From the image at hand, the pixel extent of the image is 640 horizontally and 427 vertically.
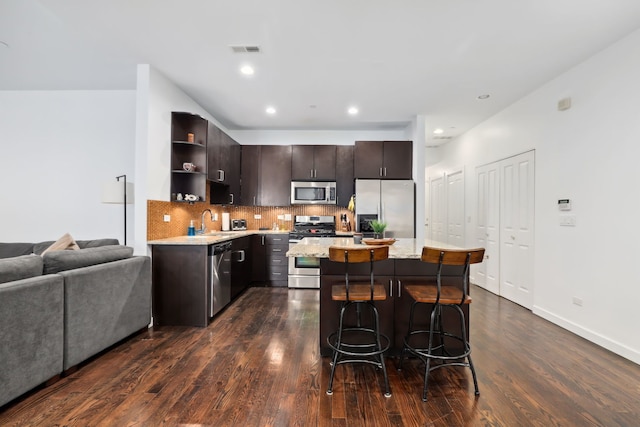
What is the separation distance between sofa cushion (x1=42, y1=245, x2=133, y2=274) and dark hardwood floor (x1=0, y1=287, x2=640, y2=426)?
0.80 m

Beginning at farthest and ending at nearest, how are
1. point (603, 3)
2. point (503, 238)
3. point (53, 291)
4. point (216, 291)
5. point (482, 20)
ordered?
point (503, 238)
point (216, 291)
point (482, 20)
point (603, 3)
point (53, 291)

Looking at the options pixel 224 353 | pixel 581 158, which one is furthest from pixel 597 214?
pixel 224 353

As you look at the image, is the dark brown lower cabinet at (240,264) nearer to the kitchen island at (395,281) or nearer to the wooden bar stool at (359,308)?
the kitchen island at (395,281)

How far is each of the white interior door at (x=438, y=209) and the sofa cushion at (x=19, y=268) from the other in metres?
6.47

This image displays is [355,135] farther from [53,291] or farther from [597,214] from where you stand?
[53,291]

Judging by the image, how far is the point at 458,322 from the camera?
99.9 inches

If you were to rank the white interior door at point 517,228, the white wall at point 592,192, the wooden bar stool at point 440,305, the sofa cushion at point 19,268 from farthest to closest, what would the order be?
the white interior door at point 517,228
the white wall at point 592,192
the wooden bar stool at point 440,305
the sofa cushion at point 19,268

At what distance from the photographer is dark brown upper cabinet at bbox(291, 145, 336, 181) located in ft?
17.9

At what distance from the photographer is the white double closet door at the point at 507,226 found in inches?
157

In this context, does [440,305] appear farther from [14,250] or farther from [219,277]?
[14,250]

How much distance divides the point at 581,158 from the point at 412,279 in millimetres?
2353

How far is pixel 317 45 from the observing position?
112 inches

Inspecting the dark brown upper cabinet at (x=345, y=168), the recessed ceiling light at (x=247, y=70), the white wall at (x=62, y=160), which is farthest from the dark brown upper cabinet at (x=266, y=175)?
the recessed ceiling light at (x=247, y=70)

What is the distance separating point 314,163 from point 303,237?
1365mm
